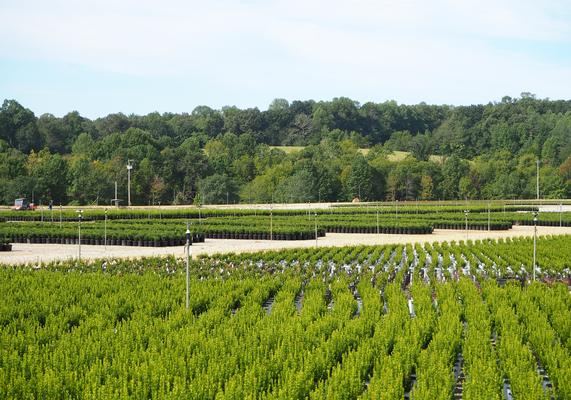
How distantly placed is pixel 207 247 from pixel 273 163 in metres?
69.1

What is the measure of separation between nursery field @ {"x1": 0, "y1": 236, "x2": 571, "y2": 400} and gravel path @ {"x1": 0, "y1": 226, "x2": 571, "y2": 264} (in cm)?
903

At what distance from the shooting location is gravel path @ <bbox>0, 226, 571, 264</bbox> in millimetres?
30984

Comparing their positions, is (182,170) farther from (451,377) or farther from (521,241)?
(451,377)

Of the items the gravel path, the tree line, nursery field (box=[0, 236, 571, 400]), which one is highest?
the tree line

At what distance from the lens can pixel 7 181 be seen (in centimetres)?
7788

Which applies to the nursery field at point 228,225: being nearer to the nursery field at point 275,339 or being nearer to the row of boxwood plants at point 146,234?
the row of boxwood plants at point 146,234

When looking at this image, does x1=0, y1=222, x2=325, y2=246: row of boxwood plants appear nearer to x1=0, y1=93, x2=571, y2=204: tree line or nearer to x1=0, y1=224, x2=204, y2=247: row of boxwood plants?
x1=0, y1=224, x2=204, y2=247: row of boxwood plants

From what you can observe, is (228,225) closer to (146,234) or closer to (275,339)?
(146,234)

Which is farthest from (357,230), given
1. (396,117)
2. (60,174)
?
(396,117)

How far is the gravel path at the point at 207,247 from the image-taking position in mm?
30984

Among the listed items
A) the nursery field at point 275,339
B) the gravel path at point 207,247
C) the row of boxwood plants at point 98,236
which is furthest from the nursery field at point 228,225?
the nursery field at point 275,339

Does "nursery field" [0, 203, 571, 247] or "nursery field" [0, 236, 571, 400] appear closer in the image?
"nursery field" [0, 236, 571, 400]

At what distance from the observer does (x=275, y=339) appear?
12.9m

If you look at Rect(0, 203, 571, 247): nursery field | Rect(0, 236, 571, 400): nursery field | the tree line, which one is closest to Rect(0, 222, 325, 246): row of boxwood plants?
Rect(0, 203, 571, 247): nursery field
